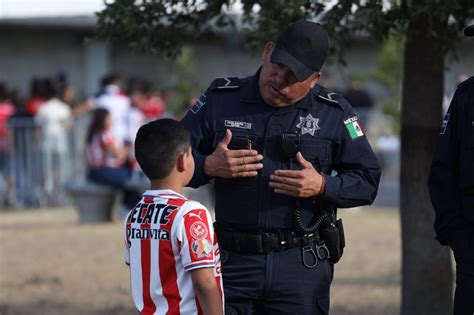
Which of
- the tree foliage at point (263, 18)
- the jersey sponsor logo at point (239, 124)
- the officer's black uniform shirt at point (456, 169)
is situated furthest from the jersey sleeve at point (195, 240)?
the tree foliage at point (263, 18)

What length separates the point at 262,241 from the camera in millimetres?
4371

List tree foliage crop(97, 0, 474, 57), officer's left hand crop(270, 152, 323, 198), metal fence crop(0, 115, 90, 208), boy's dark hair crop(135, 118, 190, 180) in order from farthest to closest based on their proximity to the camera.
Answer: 1. metal fence crop(0, 115, 90, 208)
2. tree foliage crop(97, 0, 474, 57)
3. officer's left hand crop(270, 152, 323, 198)
4. boy's dark hair crop(135, 118, 190, 180)

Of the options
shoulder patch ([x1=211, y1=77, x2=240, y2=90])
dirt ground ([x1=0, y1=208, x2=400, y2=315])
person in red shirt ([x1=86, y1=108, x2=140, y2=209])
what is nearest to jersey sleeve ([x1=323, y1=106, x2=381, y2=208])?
shoulder patch ([x1=211, y1=77, x2=240, y2=90])

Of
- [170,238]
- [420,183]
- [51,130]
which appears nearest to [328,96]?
[170,238]

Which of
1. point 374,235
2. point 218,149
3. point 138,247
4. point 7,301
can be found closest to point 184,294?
point 138,247

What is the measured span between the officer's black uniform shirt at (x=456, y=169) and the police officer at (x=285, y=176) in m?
0.28

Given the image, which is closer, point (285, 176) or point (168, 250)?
point (168, 250)

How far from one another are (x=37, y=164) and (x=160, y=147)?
Answer: 456 inches

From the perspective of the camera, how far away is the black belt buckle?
437 centimetres

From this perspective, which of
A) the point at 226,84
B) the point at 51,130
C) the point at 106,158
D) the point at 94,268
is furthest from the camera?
the point at 51,130

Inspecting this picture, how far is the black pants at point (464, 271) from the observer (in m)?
4.28

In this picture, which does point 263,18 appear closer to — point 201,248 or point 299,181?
point 299,181

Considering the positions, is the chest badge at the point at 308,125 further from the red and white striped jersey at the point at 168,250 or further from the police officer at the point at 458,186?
the red and white striped jersey at the point at 168,250

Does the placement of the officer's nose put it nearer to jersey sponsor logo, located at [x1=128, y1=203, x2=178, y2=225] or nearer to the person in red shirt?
jersey sponsor logo, located at [x1=128, y1=203, x2=178, y2=225]
